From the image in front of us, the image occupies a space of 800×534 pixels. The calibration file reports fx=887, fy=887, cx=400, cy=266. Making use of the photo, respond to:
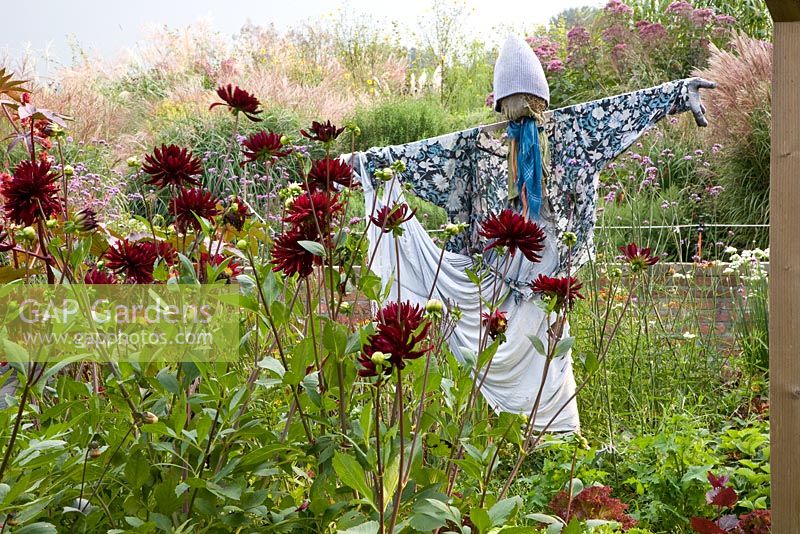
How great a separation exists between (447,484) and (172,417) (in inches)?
16.3

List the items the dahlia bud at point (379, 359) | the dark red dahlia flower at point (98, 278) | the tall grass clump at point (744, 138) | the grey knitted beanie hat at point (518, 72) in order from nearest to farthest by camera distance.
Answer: the dahlia bud at point (379, 359) → the dark red dahlia flower at point (98, 278) → the grey knitted beanie hat at point (518, 72) → the tall grass clump at point (744, 138)

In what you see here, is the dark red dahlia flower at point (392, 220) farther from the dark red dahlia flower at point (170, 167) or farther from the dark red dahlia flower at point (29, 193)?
the dark red dahlia flower at point (29, 193)

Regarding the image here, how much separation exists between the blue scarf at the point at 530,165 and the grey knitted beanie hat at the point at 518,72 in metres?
0.11

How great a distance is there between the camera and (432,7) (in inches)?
528

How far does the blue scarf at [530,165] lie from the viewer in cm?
323

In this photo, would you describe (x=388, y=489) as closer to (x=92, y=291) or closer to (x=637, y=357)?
(x=92, y=291)

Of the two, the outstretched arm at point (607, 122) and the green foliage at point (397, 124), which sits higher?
the green foliage at point (397, 124)

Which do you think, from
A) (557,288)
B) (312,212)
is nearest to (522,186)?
(557,288)

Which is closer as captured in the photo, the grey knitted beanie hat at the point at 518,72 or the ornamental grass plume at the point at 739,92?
the grey knitted beanie hat at the point at 518,72

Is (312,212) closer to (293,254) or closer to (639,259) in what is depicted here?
(293,254)

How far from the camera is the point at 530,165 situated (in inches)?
Answer: 127

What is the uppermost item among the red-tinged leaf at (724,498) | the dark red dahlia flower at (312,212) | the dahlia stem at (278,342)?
the dark red dahlia flower at (312,212)

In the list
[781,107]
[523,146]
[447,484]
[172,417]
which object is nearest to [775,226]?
[781,107]

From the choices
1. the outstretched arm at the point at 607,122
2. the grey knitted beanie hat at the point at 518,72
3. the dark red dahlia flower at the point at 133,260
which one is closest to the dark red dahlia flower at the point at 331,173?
the dark red dahlia flower at the point at 133,260
